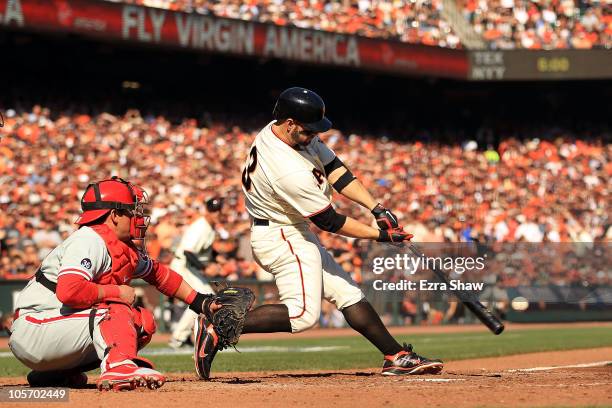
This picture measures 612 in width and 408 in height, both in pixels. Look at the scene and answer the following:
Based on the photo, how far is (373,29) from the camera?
2566cm

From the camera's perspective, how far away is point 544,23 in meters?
28.0

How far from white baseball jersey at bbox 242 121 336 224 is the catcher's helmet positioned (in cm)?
19

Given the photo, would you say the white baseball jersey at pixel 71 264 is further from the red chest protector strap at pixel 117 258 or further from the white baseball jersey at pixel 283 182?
the white baseball jersey at pixel 283 182

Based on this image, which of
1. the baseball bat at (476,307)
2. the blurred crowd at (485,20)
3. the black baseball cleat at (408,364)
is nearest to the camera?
the black baseball cleat at (408,364)

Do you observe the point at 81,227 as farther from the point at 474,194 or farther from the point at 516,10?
the point at 516,10

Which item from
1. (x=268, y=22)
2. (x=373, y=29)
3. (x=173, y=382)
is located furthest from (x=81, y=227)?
(x=373, y=29)

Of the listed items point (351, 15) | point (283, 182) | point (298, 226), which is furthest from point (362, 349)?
point (351, 15)

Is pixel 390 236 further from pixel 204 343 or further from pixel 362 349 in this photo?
pixel 362 349

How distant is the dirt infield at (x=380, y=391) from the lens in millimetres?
5805

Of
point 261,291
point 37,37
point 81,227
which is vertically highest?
point 37,37

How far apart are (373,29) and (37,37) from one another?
8054 mm

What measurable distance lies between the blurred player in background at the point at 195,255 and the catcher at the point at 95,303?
6155 mm

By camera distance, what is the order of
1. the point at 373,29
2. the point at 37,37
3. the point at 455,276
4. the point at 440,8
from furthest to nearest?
the point at 440,8
the point at 373,29
the point at 37,37
the point at 455,276

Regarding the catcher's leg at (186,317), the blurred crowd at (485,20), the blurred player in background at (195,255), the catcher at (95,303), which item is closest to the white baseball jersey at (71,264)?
the catcher at (95,303)
